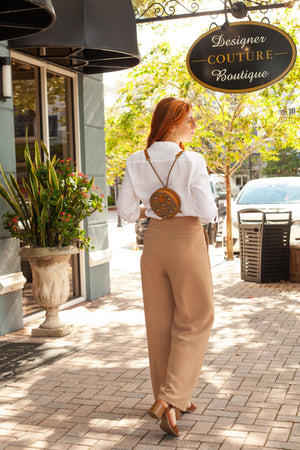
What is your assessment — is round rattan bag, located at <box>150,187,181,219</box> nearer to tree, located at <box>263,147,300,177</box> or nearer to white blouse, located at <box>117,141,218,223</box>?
white blouse, located at <box>117,141,218,223</box>

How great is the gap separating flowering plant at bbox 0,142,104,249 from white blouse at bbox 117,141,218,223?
243 centimetres

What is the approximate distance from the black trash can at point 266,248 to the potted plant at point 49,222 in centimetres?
384

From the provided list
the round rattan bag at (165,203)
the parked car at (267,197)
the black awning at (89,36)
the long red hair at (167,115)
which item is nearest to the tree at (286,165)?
the parked car at (267,197)

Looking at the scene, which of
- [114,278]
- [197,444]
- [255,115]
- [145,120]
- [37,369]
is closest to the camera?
[197,444]

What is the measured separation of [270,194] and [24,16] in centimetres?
861

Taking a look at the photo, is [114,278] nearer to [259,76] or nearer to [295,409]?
[259,76]

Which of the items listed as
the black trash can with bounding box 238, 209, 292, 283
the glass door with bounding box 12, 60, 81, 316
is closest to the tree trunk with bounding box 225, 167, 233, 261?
the black trash can with bounding box 238, 209, 292, 283

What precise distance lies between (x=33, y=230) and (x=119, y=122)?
756 cm

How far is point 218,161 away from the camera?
13.0 metres

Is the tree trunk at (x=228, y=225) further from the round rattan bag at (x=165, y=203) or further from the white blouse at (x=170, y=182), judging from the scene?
the round rattan bag at (x=165, y=203)

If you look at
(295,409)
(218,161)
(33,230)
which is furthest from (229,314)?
(218,161)

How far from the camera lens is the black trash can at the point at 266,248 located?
32.3ft

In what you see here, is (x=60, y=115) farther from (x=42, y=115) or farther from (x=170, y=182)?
(x=170, y=182)

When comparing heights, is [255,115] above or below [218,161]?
above
